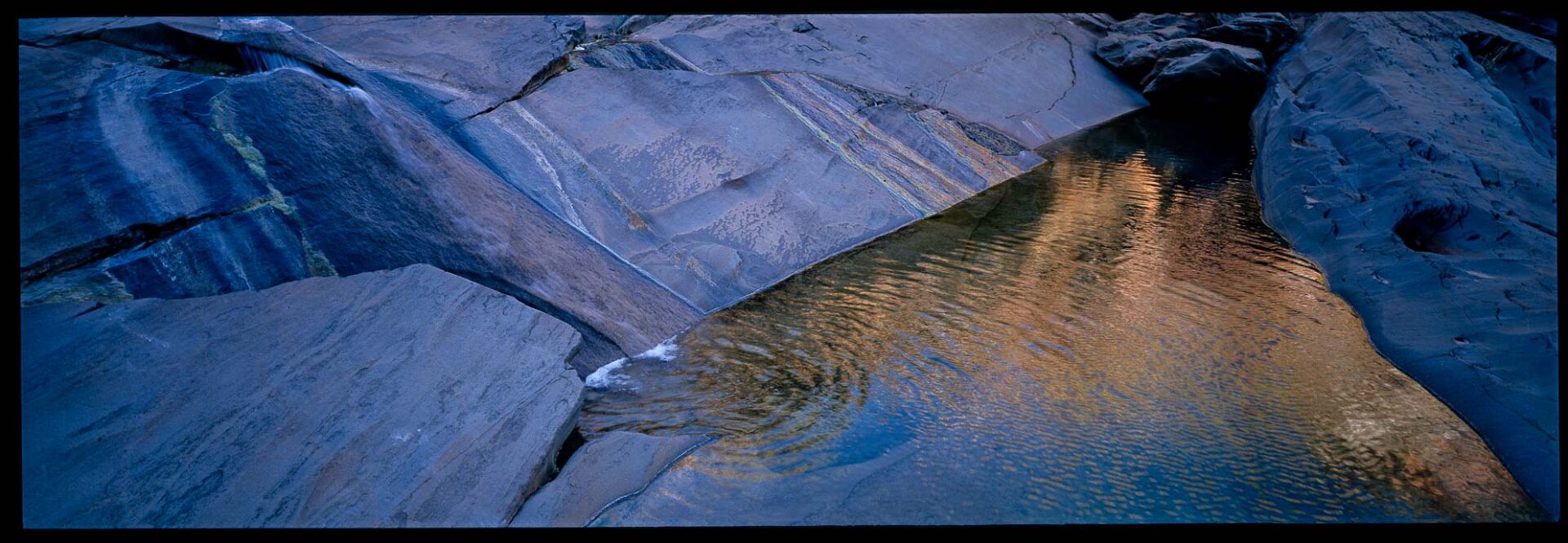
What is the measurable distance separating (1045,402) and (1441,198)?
279 cm

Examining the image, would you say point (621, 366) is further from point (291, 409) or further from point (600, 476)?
point (291, 409)

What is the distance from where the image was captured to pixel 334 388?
266 centimetres

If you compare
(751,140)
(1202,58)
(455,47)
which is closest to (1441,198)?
(751,140)

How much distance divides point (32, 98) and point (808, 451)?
9.38ft

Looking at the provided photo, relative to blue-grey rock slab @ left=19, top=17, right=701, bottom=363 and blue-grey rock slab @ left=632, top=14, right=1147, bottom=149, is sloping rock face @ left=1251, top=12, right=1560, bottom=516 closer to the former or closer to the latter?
blue-grey rock slab @ left=632, top=14, right=1147, bottom=149

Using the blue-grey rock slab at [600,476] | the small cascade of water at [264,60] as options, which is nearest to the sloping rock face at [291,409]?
the blue-grey rock slab at [600,476]

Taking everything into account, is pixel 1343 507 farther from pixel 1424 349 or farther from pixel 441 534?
pixel 441 534

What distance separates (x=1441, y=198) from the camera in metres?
4.55

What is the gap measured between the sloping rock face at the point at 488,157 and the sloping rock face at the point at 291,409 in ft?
0.62

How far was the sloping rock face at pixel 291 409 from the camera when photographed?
2293 millimetres

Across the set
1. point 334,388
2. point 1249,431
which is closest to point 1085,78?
point 1249,431

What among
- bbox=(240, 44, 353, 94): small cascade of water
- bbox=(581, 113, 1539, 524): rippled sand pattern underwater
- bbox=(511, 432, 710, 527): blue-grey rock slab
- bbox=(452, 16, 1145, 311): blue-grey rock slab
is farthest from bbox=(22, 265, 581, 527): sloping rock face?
bbox=(240, 44, 353, 94): small cascade of water

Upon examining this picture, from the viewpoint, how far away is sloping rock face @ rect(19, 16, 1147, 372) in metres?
3.00

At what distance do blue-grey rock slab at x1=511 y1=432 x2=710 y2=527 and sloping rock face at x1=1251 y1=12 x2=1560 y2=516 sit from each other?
2589 mm
